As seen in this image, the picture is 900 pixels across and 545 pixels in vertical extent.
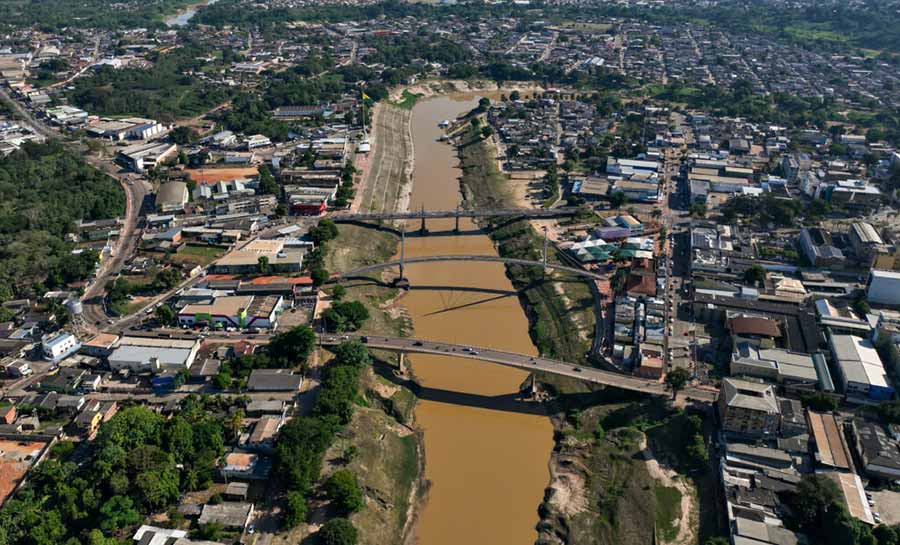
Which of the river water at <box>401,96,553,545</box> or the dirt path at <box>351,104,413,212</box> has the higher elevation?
the dirt path at <box>351,104,413,212</box>

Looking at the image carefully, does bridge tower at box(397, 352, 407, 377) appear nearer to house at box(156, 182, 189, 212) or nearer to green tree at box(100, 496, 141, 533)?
green tree at box(100, 496, 141, 533)

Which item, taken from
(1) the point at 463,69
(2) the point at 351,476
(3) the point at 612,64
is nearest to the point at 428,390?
(2) the point at 351,476

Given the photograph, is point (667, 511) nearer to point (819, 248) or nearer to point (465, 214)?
point (819, 248)

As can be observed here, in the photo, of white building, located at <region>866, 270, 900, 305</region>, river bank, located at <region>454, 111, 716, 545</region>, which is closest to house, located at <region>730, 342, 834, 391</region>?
river bank, located at <region>454, 111, 716, 545</region>

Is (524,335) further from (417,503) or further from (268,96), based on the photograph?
(268,96)

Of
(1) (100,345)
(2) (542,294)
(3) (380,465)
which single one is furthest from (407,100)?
(3) (380,465)

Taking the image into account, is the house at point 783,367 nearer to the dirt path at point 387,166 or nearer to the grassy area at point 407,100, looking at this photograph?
the dirt path at point 387,166

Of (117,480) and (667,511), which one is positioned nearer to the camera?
(117,480)
